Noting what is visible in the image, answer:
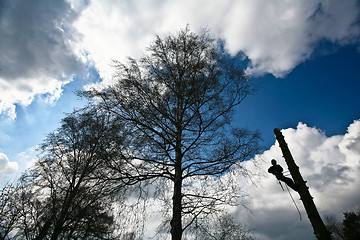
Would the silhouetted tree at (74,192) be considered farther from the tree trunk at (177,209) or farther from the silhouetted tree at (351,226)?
the silhouetted tree at (351,226)

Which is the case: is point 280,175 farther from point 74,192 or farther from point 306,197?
point 74,192

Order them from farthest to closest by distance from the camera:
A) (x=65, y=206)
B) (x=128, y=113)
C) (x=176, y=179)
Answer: (x=65, y=206) < (x=128, y=113) < (x=176, y=179)

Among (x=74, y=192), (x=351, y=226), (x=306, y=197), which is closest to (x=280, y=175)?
(x=306, y=197)

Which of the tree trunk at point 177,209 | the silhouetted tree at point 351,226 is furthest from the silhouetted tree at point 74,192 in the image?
the silhouetted tree at point 351,226

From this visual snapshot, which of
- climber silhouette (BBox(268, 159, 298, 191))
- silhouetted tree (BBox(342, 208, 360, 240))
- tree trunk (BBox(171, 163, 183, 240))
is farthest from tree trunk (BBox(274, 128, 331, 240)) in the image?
silhouetted tree (BBox(342, 208, 360, 240))

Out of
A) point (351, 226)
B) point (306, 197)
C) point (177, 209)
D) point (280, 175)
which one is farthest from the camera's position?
point (351, 226)

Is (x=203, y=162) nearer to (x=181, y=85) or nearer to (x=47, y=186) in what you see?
(x=181, y=85)

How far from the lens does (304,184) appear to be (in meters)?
3.94

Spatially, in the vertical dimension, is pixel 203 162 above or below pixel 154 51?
below

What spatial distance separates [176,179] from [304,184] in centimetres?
366

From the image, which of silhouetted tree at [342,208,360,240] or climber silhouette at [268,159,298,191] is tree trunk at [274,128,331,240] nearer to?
climber silhouette at [268,159,298,191]

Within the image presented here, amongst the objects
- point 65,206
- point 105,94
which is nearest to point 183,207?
point 105,94

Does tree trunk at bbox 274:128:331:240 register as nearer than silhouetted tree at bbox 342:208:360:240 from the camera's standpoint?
Yes

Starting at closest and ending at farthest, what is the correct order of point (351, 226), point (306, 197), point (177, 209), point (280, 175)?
point (306, 197), point (280, 175), point (177, 209), point (351, 226)
